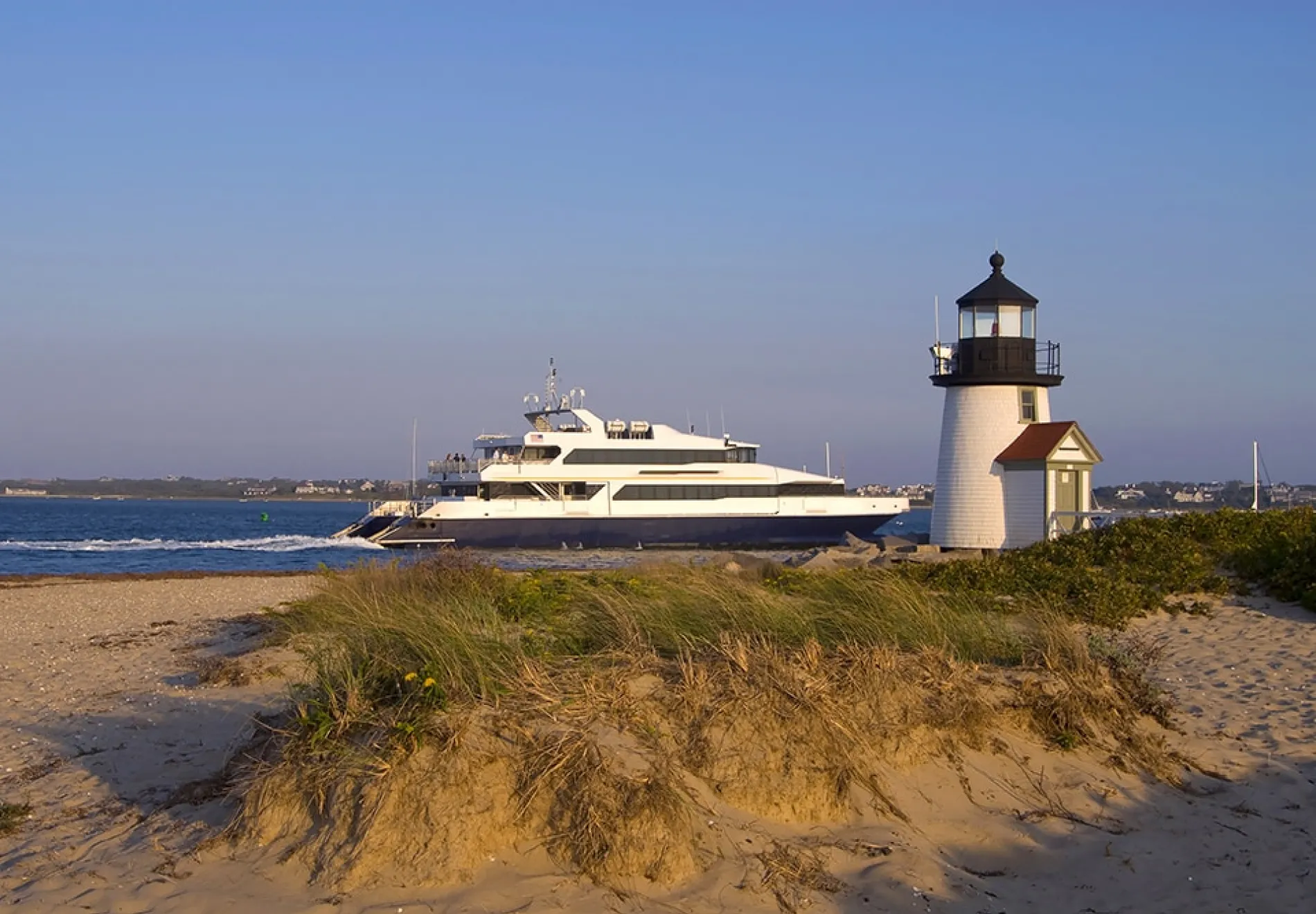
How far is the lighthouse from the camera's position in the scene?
956 inches

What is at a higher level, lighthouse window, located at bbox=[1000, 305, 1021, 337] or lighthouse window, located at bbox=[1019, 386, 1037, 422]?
lighthouse window, located at bbox=[1000, 305, 1021, 337]

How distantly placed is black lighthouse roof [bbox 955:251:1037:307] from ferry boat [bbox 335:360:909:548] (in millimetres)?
17617

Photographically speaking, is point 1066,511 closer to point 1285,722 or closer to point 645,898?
point 1285,722

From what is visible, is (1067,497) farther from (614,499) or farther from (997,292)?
(614,499)

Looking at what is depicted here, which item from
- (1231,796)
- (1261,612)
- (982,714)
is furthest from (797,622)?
(1261,612)

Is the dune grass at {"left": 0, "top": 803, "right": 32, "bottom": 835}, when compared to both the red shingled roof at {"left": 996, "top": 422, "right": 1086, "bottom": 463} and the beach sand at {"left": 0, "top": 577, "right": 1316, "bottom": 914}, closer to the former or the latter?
the beach sand at {"left": 0, "top": 577, "right": 1316, "bottom": 914}

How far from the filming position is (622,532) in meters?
40.3

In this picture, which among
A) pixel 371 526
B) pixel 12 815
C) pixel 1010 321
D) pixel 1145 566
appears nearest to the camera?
pixel 12 815

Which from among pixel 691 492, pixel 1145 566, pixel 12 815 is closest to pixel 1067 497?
pixel 1145 566

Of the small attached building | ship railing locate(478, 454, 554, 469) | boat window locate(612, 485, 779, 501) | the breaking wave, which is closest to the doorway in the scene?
the small attached building

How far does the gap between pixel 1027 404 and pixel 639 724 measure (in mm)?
20912

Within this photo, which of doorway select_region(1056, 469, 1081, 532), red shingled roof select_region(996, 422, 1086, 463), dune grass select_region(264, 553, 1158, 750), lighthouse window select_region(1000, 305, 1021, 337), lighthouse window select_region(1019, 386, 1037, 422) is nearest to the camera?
dune grass select_region(264, 553, 1158, 750)

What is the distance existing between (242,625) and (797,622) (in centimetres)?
856

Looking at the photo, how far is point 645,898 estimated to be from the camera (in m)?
4.66
